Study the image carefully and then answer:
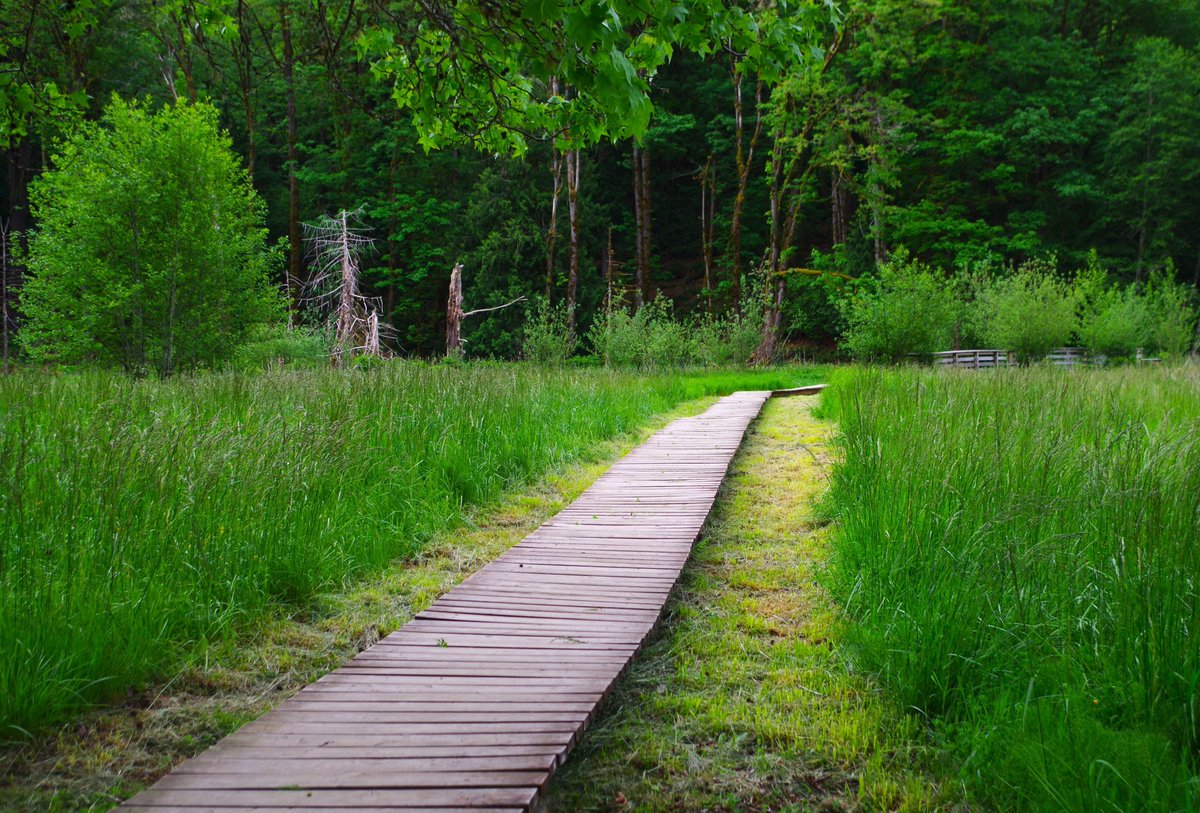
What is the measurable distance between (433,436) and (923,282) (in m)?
13.9

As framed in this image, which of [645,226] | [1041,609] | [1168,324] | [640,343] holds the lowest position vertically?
[1041,609]

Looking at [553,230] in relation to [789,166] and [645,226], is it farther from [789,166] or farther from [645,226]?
[789,166]

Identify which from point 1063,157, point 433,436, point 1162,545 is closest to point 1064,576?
point 1162,545

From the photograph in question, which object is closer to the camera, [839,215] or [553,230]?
[553,230]

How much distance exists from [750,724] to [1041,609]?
1.02 metres

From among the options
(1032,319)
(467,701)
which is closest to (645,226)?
A: (1032,319)

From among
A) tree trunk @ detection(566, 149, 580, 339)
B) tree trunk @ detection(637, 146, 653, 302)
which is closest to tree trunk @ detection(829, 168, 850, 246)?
tree trunk @ detection(637, 146, 653, 302)

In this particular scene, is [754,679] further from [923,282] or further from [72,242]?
[923,282]

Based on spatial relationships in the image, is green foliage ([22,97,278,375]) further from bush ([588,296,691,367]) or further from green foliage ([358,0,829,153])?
green foliage ([358,0,829,153])

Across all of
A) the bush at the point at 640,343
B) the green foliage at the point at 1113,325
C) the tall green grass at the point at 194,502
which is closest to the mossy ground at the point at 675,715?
the tall green grass at the point at 194,502

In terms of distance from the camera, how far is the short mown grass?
6.14 ft

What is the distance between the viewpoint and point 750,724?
2.20 m

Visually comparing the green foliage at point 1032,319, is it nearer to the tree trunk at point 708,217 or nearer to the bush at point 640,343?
the bush at point 640,343

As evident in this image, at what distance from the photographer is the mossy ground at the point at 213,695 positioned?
1.78m
